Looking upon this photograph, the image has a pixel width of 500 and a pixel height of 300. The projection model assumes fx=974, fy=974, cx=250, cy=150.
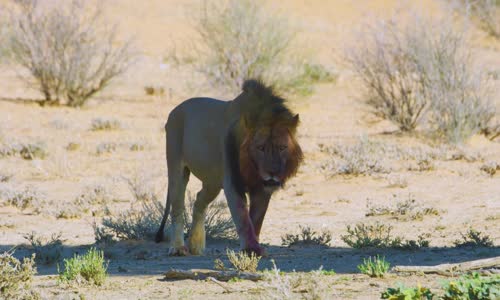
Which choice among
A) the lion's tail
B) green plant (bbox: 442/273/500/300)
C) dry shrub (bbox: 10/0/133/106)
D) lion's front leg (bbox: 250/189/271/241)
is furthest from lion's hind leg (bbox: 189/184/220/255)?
dry shrub (bbox: 10/0/133/106)

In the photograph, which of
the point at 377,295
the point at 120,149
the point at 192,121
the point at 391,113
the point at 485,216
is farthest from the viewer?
the point at 391,113

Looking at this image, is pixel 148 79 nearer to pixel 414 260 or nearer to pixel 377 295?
pixel 414 260

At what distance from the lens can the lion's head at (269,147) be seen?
8531mm

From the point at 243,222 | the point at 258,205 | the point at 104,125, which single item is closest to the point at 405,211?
the point at 258,205

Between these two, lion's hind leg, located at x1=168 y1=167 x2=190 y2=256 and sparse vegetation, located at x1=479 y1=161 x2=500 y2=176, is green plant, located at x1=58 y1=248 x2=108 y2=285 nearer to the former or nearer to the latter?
lion's hind leg, located at x1=168 y1=167 x2=190 y2=256

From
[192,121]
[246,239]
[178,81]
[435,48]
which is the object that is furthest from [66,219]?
[178,81]

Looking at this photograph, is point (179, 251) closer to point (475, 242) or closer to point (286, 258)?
point (286, 258)

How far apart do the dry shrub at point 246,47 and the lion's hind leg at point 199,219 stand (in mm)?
14579

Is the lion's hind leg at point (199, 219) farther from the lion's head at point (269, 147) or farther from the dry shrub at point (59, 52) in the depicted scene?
the dry shrub at point (59, 52)

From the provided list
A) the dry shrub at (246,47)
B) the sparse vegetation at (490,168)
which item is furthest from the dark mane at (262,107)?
the dry shrub at (246,47)

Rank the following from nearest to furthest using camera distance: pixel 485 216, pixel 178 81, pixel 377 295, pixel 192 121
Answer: pixel 377 295, pixel 192 121, pixel 485 216, pixel 178 81

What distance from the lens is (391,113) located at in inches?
858

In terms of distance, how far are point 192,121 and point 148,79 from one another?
23492 mm

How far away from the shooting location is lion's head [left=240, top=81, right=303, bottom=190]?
336 inches
